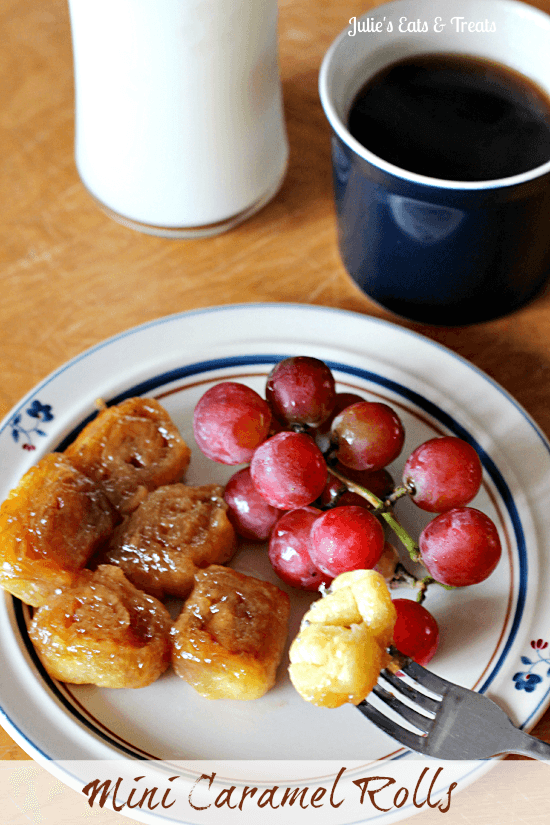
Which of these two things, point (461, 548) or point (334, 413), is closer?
point (461, 548)

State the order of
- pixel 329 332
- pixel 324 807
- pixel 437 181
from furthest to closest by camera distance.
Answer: pixel 329 332
pixel 437 181
pixel 324 807

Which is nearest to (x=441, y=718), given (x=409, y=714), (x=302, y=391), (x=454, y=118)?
(x=409, y=714)

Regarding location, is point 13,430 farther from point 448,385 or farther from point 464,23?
point 464,23

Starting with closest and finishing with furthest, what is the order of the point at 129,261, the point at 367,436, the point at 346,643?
the point at 346,643, the point at 367,436, the point at 129,261

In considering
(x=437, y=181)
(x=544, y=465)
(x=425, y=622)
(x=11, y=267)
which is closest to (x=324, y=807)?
(x=425, y=622)

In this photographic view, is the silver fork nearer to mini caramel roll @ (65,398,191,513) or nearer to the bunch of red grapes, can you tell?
the bunch of red grapes

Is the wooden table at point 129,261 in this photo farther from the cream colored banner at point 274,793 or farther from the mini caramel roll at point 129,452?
the cream colored banner at point 274,793

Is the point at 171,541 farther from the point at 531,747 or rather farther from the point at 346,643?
the point at 531,747

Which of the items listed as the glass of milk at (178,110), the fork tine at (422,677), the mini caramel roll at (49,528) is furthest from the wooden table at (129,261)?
the fork tine at (422,677)
